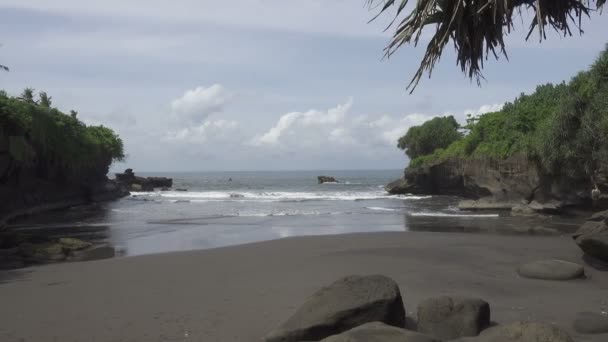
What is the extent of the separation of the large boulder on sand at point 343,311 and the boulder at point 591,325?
2.05 meters

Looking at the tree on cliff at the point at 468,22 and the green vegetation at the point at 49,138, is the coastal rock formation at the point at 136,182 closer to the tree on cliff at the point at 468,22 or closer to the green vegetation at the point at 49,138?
the green vegetation at the point at 49,138

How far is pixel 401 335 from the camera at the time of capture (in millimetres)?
5070

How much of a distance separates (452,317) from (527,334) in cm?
125

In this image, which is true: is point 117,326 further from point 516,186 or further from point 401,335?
point 516,186

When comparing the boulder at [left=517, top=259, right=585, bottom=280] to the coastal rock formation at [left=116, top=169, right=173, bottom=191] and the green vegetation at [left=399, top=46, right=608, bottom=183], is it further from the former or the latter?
the coastal rock formation at [left=116, top=169, right=173, bottom=191]

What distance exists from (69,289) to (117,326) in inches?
118

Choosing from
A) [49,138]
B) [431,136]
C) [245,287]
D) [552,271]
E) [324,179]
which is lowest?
[245,287]

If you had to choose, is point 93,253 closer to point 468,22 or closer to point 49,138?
point 468,22

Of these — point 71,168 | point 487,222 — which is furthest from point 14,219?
point 487,222

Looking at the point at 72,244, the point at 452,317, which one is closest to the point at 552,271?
the point at 452,317

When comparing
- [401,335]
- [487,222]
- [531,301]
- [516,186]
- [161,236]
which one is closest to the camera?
[401,335]

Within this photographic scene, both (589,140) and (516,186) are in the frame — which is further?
(516,186)

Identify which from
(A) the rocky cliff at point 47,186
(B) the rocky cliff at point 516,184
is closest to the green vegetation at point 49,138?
(A) the rocky cliff at point 47,186

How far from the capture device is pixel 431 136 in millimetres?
59156
